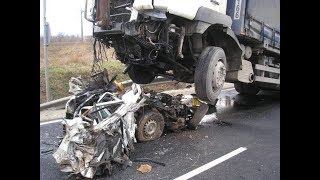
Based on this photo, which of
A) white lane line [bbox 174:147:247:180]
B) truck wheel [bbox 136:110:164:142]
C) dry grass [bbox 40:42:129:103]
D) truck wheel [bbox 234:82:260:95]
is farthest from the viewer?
truck wheel [bbox 234:82:260:95]

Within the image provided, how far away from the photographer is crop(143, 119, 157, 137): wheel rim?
104 inches

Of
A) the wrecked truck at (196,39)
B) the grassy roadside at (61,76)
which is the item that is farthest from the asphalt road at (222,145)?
the grassy roadside at (61,76)

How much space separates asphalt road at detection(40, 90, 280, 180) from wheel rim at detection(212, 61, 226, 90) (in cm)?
27

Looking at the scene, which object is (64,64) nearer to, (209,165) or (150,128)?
(209,165)

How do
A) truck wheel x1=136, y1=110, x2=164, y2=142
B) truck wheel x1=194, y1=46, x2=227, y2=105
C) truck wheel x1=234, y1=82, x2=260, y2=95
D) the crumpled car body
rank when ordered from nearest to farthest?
the crumpled car body < truck wheel x1=194, y1=46, x2=227, y2=105 < truck wheel x1=136, y1=110, x2=164, y2=142 < truck wheel x1=234, y1=82, x2=260, y2=95

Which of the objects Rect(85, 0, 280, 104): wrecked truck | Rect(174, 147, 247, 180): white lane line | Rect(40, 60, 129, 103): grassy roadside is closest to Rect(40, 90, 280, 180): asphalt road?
Rect(174, 147, 247, 180): white lane line

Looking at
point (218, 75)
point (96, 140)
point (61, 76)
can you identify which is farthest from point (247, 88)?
point (61, 76)

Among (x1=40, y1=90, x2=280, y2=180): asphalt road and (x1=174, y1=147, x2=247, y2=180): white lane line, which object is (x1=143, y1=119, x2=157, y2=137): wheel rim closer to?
(x1=40, y1=90, x2=280, y2=180): asphalt road

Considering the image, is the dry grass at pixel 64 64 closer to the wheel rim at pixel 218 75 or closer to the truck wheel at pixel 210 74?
the truck wheel at pixel 210 74

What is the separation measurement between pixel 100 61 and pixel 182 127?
962 millimetres
